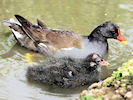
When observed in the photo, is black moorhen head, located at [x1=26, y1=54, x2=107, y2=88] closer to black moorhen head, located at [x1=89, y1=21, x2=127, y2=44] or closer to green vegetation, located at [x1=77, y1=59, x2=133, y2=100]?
green vegetation, located at [x1=77, y1=59, x2=133, y2=100]

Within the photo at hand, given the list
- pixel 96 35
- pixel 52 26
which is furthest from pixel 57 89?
pixel 52 26

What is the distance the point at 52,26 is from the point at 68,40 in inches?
74.4

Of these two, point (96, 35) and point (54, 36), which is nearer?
point (54, 36)

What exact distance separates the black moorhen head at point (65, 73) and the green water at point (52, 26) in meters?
0.16

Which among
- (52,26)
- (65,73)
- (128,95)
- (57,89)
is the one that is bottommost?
(128,95)

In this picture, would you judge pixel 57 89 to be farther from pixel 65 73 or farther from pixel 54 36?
pixel 54 36

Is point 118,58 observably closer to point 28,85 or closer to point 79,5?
point 28,85

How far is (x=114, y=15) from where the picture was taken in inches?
368

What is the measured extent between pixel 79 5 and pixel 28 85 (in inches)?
201

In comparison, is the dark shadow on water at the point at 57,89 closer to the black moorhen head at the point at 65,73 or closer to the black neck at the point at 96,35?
the black moorhen head at the point at 65,73

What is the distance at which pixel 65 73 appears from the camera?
5449mm

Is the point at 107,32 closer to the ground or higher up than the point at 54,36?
higher up

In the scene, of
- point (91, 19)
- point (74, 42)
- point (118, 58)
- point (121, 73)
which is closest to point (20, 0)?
point (91, 19)

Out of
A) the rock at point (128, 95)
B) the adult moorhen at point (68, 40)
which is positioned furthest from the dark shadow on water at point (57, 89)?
the rock at point (128, 95)
